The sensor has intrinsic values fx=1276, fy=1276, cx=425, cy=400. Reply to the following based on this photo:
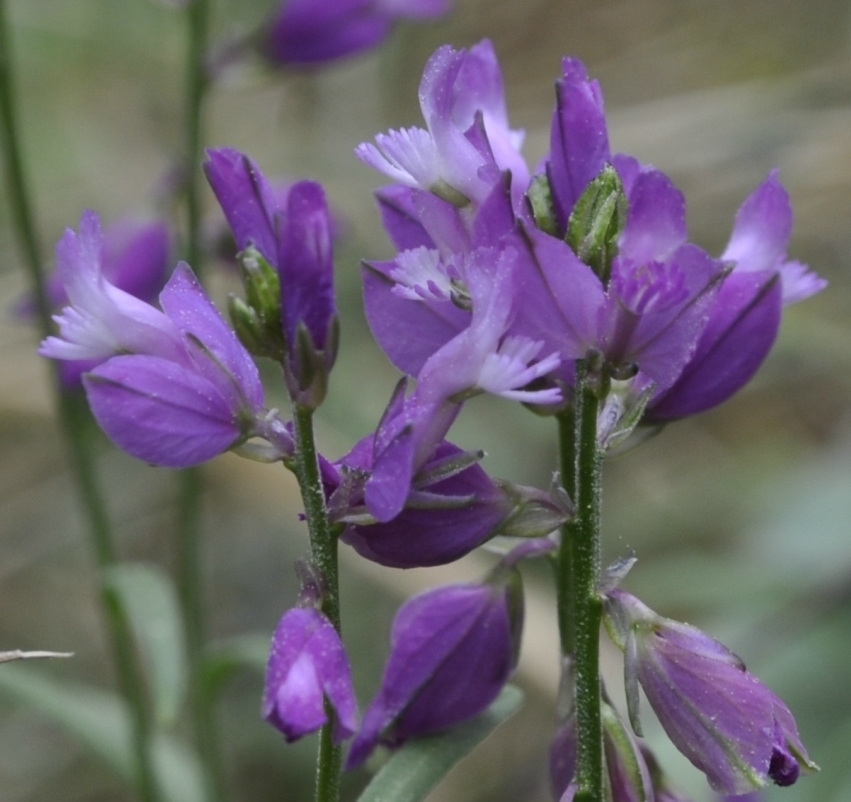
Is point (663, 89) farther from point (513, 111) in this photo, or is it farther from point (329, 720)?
point (329, 720)

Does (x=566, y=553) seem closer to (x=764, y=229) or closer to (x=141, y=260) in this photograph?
(x=764, y=229)

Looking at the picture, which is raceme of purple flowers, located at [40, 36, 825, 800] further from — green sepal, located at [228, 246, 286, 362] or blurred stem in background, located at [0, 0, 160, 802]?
blurred stem in background, located at [0, 0, 160, 802]

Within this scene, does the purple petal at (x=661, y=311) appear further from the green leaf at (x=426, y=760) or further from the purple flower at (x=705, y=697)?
the green leaf at (x=426, y=760)

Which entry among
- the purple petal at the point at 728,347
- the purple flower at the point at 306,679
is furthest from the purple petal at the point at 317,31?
the purple flower at the point at 306,679

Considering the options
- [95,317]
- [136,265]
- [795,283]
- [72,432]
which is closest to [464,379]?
[95,317]

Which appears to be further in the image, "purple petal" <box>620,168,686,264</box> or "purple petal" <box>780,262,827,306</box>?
"purple petal" <box>780,262,827,306</box>

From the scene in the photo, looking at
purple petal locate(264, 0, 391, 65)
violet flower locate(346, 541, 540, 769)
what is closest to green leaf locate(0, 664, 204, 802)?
violet flower locate(346, 541, 540, 769)

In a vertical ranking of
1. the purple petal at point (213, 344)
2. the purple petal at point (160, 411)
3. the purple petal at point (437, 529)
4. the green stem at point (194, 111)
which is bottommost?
the purple petal at point (437, 529)
